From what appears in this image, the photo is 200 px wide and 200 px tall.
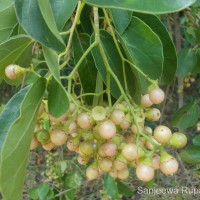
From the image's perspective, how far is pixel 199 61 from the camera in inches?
55.8

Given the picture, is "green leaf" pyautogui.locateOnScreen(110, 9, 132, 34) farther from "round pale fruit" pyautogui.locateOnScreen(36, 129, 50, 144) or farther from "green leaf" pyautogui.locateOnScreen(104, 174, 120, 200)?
"green leaf" pyautogui.locateOnScreen(104, 174, 120, 200)

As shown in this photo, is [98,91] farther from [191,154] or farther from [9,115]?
[191,154]

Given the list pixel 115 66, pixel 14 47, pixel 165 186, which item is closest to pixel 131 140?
pixel 115 66

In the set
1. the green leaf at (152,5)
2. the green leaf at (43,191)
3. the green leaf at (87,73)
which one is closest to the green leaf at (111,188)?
the green leaf at (43,191)

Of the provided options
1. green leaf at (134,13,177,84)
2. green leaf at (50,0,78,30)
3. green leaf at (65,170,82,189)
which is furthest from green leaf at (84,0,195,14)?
green leaf at (65,170,82,189)

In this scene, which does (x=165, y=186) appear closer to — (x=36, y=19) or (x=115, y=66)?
(x=115, y=66)

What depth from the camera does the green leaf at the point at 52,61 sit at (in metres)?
0.59

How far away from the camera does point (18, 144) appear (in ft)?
1.93

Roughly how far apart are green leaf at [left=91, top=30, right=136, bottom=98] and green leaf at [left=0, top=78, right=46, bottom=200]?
0.18 meters

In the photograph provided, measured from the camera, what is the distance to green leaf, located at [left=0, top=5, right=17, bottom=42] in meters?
0.85

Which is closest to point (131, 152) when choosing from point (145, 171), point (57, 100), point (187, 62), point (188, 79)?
point (145, 171)

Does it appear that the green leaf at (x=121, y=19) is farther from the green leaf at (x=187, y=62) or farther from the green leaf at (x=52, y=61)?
the green leaf at (x=187, y=62)

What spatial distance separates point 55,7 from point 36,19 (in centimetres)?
4

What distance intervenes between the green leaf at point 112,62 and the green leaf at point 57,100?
0.53ft
